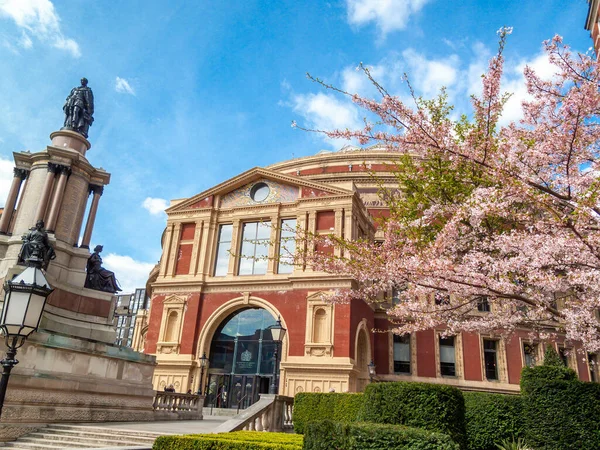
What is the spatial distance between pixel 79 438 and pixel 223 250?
21.2 m

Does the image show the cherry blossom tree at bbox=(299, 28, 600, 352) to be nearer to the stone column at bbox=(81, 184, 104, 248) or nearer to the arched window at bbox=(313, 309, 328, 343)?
the stone column at bbox=(81, 184, 104, 248)

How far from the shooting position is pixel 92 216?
17094mm

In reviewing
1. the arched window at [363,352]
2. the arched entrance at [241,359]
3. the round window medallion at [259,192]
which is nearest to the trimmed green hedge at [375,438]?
the arched entrance at [241,359]

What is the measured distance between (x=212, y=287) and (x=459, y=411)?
23243 millimetres

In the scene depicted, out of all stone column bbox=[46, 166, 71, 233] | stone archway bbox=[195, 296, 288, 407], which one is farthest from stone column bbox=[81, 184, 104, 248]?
stone archway bbox=[195, 296, 288, 407]

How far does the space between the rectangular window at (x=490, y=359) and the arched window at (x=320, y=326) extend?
1215 cm

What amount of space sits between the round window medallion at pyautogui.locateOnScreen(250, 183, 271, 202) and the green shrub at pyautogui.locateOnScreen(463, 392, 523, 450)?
2152cm

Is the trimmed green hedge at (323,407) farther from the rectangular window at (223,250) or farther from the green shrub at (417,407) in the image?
the rectangular window at (223,250)

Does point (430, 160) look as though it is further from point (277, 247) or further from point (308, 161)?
point (308, 161)

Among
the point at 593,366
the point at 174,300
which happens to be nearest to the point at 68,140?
the point at 174,300

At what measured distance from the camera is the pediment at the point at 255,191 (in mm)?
31422

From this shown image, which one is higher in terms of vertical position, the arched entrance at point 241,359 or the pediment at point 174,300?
the pediment at point 174,300

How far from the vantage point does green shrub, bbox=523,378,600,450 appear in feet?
33.6

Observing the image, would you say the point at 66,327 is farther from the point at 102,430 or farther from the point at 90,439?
the point at 90,439
